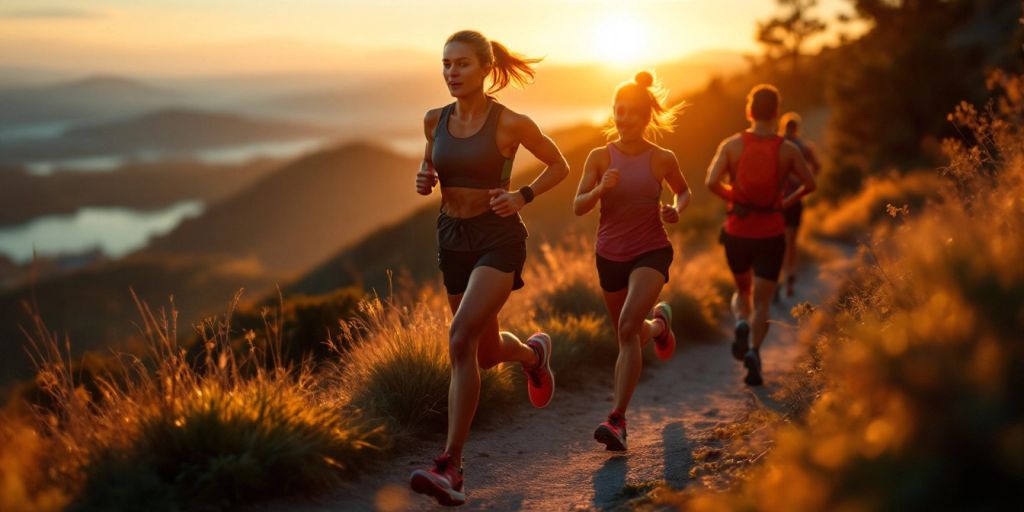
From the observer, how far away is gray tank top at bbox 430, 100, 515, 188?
16.5 ft

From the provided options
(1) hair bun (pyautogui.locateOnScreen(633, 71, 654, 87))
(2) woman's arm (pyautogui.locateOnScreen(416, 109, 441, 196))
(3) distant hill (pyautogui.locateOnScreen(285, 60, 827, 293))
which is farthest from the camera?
(3) distant hill (pyautogui.locateOnScreen(285, 60, 827, 293))

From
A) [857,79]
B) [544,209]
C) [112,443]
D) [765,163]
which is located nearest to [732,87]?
[544,209]

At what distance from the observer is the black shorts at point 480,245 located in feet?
16.4

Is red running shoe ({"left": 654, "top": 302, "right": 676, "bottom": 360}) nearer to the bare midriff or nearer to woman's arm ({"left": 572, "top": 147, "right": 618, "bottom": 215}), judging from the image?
woman's arm ({"left": 572, "top": 147, "right": 618, "bottom": 215})

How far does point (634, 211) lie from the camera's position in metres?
5.87

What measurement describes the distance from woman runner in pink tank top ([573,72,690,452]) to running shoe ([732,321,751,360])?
2043 mm

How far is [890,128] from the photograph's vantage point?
26969mm

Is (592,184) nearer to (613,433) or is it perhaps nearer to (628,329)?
(628,329)

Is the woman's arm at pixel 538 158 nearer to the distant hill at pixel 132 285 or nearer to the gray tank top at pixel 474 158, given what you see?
the gray tank top at pixel 474 158

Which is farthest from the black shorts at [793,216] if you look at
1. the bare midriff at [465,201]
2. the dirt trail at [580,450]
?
the bare midriff at [465,201]

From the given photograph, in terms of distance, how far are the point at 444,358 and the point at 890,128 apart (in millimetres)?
23832

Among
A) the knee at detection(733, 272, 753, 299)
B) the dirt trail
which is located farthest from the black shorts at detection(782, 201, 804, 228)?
the knee at detection(733, 272, 753, 299)

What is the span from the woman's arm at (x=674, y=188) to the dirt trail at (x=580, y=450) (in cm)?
101

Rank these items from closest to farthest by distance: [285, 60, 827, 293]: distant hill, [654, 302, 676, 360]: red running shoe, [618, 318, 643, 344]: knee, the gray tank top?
the gray tank top < [618, 318, 643, 344]: knee < [654, 302, 676, 360]: red running shoe < [285, 60, 827, 293]: distant hill
